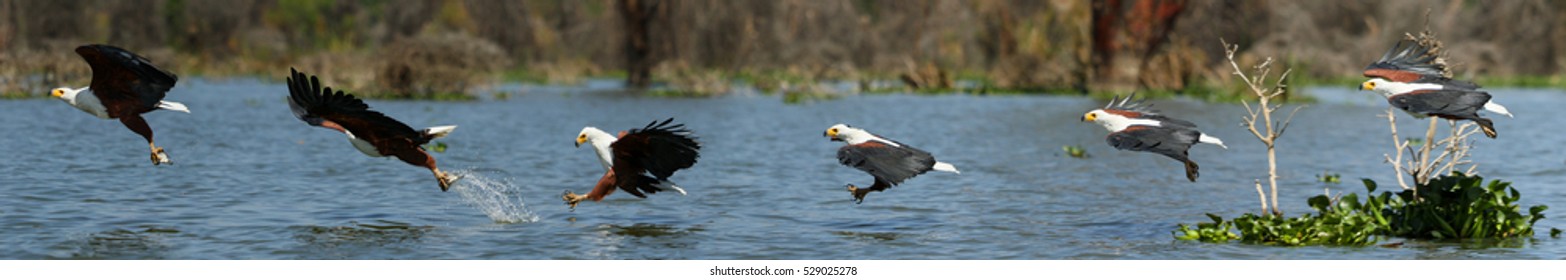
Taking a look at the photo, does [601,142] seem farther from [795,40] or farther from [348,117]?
[795,40]

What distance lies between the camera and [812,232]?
507 inches

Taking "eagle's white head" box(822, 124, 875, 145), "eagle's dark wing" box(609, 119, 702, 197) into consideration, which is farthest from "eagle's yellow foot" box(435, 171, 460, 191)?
"eagle's white head" box(822, 124, 875, 145)

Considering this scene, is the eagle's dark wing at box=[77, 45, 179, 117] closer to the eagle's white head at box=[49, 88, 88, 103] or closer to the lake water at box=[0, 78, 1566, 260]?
the eagle's white head at box=[49, 88, 88, 103]

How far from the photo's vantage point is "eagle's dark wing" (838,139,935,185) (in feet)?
36.9

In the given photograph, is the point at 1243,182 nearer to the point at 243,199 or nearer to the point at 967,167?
the point at 967,167

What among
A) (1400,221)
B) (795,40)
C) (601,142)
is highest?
(795,40)

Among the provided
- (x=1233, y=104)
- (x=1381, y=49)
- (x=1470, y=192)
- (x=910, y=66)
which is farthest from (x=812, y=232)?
(x=1381, y=49)

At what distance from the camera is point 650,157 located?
11.7m

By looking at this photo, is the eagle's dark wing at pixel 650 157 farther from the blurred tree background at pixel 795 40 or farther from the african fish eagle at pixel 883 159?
the blurred tree background at pixel 795 40

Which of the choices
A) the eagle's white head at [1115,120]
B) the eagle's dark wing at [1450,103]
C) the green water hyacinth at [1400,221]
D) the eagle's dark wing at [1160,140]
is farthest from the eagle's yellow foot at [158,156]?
the eagle's dark wing at [1450,103]

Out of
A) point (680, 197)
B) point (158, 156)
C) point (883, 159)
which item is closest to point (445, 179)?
point (158, 156)

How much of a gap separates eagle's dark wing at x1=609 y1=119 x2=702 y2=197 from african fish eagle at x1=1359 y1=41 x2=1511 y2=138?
4090 mm

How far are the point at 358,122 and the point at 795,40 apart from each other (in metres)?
51.8

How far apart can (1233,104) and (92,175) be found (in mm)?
24680
